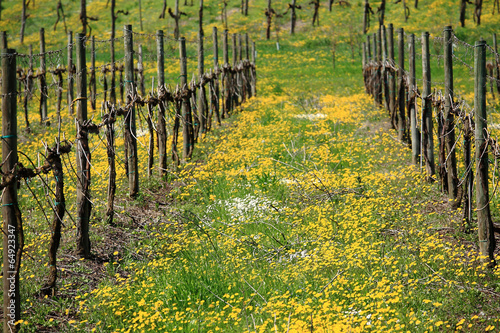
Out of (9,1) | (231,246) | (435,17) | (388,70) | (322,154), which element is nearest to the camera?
(231,246)

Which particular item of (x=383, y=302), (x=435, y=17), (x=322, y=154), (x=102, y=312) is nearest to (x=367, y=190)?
(x=322, y=154)

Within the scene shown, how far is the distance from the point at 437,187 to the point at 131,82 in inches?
252

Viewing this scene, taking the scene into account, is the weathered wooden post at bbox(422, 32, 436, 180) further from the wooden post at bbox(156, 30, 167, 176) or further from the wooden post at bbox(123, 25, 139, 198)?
the wooden post at bbox(123, 25, 139, 198)

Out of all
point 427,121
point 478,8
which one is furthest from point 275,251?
point 478,8

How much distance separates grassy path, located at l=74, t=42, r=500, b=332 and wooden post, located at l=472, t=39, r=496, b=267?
0.96ft

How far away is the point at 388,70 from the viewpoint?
14.4 metres

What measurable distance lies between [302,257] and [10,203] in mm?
3798

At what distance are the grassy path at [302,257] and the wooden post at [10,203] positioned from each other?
82 cm

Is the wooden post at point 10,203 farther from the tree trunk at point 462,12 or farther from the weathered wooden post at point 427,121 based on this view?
the tree trunk at point 462,12

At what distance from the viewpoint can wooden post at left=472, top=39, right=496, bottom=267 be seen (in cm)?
580

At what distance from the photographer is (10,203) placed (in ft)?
16.6

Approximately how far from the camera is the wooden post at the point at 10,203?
5.01m

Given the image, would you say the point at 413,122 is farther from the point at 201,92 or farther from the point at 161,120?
the point at 201,92

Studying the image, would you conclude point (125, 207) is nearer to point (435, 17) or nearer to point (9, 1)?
point (435, 17)
